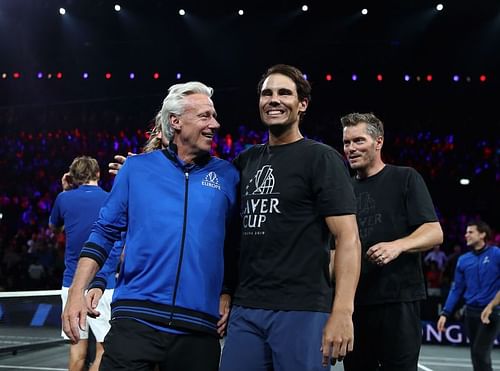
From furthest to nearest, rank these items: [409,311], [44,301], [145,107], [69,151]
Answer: [145,107]
[69,151]
[44,301]
[409,311]

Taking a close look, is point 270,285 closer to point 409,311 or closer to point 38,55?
point 409,311

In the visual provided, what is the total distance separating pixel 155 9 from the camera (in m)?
17.5

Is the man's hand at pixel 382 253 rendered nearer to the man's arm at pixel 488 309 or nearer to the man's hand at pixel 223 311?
the man's hand at pixel 223 311

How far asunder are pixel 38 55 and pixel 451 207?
1244 cm

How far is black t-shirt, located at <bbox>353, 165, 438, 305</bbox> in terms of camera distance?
10.9 feet

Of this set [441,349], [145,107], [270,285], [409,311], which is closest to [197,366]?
[270,285]

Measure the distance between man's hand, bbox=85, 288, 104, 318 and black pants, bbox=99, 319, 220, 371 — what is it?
0.10m

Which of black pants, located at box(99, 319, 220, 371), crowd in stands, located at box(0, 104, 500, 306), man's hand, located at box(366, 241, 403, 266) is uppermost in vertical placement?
crowd in stands, located at box(0, 104, 500, 306)

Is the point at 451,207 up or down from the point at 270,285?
up

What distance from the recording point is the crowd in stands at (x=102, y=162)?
15102mm

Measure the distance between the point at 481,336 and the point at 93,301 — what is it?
4767 mm

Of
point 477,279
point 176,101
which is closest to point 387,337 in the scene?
point 176,101

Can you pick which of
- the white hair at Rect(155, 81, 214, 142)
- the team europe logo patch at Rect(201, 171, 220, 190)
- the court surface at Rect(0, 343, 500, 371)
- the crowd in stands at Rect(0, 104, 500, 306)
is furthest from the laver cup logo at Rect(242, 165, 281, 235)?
the crowd in stands at Rect(0, 104, 500, 306)

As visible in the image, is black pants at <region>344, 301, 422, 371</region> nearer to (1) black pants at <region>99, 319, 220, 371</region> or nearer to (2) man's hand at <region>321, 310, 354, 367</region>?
(2) man's hand at <region>321, 310, 354, 367</region>
